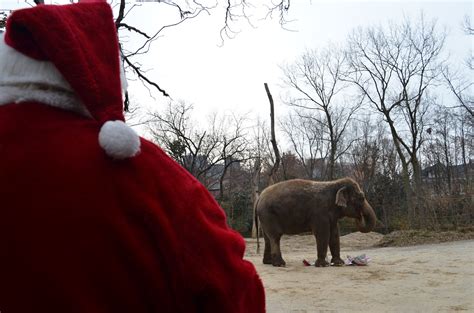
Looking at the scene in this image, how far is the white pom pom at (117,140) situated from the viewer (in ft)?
3.18

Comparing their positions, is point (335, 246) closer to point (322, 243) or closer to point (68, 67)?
point (322, 243)

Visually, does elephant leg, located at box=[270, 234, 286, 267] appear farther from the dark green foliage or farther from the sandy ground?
the dark green foliage

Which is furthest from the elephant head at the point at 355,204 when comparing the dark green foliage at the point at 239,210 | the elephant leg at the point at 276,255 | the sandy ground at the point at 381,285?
the dark green foliage at the point at 239,210

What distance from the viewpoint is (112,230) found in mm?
977

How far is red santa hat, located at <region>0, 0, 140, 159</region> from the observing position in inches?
39.9

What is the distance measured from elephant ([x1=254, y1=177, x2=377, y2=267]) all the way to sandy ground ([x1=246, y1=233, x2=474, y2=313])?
69cm

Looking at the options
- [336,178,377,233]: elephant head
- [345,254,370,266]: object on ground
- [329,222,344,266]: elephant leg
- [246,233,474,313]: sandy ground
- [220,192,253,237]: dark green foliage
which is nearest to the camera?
[246,233,474,313]: sandy ground

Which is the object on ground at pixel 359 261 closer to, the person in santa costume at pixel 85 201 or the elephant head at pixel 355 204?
the elephant head at pixel 355 204

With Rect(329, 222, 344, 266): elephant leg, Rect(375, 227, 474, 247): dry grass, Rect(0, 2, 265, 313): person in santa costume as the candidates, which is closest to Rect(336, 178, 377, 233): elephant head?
Rect(329, 222, 344, 266): elephant leg

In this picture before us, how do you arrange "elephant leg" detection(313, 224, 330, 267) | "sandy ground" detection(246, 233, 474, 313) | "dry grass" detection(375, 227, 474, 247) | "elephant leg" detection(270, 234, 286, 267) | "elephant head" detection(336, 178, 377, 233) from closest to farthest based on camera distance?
"sandy ground" detection(246, 233, 474, 313)
"elephant leg" detection(313, 224, 330, 267)
"elephant leg" detection(270, 234, 286, 267)
"elephant head" detection(336, 178, 377, 233)
"dry grass" detection(375, 227, 474, 247)

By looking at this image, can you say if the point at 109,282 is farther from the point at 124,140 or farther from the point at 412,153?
the point at 412,153

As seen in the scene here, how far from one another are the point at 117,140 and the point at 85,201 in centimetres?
13

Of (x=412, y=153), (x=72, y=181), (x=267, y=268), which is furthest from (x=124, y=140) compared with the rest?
(x=412, y=153)

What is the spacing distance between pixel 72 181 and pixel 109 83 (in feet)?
0.76
